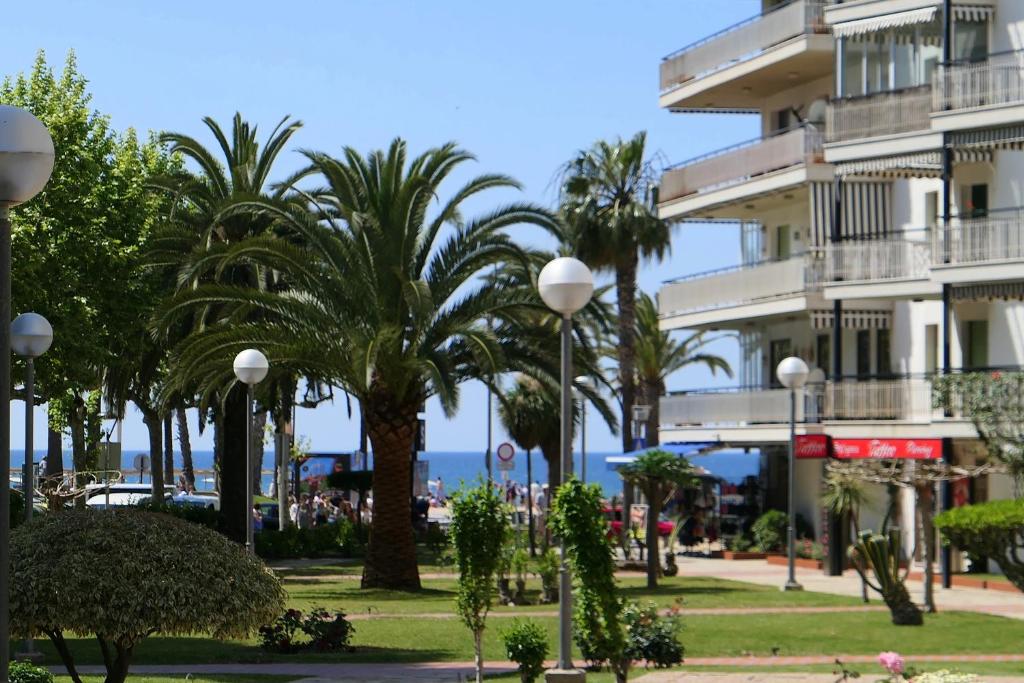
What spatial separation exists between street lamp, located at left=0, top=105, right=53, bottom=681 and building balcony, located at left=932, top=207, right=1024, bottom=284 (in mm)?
31585

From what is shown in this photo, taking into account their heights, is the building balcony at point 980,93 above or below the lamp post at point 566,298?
above

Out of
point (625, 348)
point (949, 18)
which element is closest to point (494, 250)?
point (949, 18)

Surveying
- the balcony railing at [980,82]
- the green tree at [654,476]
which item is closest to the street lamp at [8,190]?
the green tree at [654,476]

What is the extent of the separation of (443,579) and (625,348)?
25.1m

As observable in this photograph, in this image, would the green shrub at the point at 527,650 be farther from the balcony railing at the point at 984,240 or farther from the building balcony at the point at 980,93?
the building balcony at the point at 980,93

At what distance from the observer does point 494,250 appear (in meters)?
32.8

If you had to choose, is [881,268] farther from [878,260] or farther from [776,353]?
[776,353]

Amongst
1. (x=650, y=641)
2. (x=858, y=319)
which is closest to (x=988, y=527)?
(x=650, y=641)

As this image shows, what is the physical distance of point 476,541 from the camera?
17.1m

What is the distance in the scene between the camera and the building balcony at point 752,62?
44969 mm

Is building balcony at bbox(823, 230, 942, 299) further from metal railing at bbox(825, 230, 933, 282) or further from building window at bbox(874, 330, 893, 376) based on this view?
building window at bbox(874, 330, 893, 376)

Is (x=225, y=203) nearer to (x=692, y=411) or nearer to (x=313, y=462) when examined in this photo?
(x=692, y=411)

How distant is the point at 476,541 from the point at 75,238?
2112 cm

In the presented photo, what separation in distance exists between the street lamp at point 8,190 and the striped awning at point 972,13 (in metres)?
33.9
